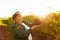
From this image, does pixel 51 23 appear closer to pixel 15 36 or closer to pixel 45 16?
pixel 45 16

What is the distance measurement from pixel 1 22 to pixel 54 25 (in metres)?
1.41

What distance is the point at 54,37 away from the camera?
2.67m

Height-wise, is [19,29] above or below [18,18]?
below

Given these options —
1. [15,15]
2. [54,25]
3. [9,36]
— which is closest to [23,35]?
[15,15]

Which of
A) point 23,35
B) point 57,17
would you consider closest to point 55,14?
point 57,17

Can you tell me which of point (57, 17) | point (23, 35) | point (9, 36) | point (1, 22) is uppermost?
point (57, 17)

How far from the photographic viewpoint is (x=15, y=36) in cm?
262

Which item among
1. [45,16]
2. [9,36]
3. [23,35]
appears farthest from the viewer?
[9,36]

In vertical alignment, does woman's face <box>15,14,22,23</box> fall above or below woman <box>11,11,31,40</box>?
above

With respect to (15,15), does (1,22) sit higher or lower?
lower

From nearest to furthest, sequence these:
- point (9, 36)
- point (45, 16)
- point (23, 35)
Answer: point (23, 35)
point (45, 16)
point (9, 36)

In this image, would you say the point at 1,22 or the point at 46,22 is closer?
the point at 46,22

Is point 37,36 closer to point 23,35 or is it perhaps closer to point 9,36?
point 23,35

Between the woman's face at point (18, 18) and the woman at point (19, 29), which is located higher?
the woman's face at point (18, 18)
